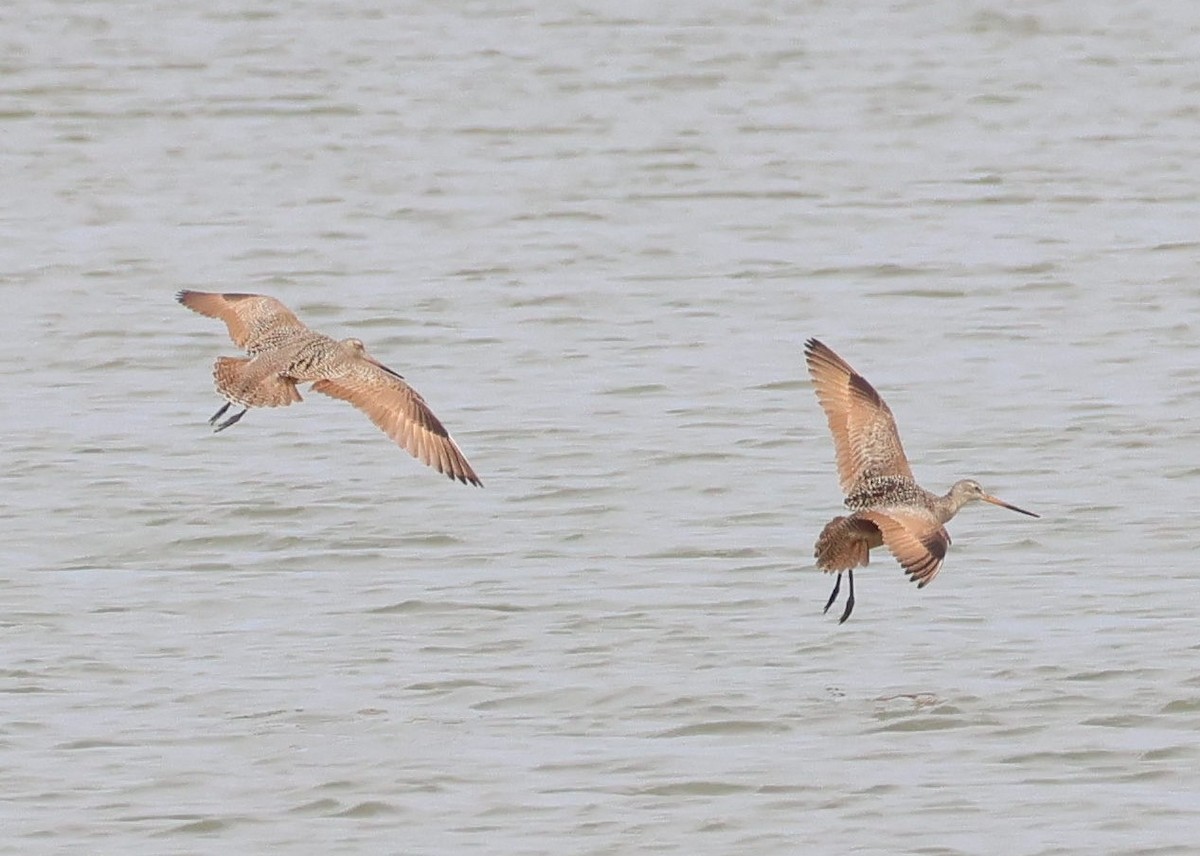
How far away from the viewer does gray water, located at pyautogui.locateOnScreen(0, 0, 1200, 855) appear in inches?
274

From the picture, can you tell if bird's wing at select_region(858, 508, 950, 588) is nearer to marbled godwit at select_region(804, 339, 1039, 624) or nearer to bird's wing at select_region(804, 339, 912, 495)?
marbled godwit at select_region(804, 339, 1039, 624)

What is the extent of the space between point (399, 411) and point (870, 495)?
148 centimetres

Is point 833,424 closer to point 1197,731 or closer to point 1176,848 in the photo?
point 1197,731

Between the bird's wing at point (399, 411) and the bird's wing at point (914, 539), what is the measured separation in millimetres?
1324

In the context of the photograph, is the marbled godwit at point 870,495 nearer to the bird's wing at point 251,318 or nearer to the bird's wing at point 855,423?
the bird's wing at point 855,423

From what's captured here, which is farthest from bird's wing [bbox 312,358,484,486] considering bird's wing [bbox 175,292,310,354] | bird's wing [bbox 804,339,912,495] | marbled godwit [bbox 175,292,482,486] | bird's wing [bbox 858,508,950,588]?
bird's wing [bbox 858,508,950,588]

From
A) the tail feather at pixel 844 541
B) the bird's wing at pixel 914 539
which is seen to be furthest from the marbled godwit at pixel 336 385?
the bird's wing at pixel 914 539

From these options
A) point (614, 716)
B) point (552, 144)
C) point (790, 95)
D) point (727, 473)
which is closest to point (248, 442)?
point (727, 473)

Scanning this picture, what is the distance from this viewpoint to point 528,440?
35.2 ft

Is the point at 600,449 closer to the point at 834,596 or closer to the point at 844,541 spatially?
the point at 834,596

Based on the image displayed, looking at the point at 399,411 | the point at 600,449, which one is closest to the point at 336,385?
the point at 399,411

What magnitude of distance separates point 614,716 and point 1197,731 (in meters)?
1.46

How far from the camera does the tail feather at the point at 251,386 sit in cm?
840

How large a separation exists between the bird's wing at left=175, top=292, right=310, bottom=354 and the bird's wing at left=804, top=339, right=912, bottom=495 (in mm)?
1653
